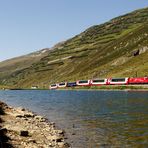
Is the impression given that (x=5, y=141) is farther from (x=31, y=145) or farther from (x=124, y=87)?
(x=124, y=87)

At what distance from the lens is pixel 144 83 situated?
493ft

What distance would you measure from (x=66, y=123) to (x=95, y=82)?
138m

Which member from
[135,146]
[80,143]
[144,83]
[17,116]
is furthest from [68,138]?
[144,83]

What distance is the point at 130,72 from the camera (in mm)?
189375

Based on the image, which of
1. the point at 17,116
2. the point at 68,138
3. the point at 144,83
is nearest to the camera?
the point at 68,138

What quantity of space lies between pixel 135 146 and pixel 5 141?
10.5 m

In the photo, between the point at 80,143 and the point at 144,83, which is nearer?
the point at 80,143

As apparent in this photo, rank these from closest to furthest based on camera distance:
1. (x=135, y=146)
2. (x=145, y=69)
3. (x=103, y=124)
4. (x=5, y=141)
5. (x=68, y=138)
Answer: (x=5, y=141) < (x=135, y=146) < (x=68, y=138) < (x=103, y=124) < (x=145, y=69)

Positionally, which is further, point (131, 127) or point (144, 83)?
point (144, 83)

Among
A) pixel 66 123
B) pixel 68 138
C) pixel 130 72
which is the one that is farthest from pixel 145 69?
pixel 68 138

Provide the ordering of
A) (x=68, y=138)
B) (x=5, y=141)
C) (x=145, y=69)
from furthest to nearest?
(x=145, y=69)
(x=68, y=138)
(x=5, y=141)

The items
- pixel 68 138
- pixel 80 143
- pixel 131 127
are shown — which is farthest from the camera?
pixel 131 127

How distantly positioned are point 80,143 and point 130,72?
16065cm

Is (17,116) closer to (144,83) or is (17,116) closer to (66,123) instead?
(66,123)
